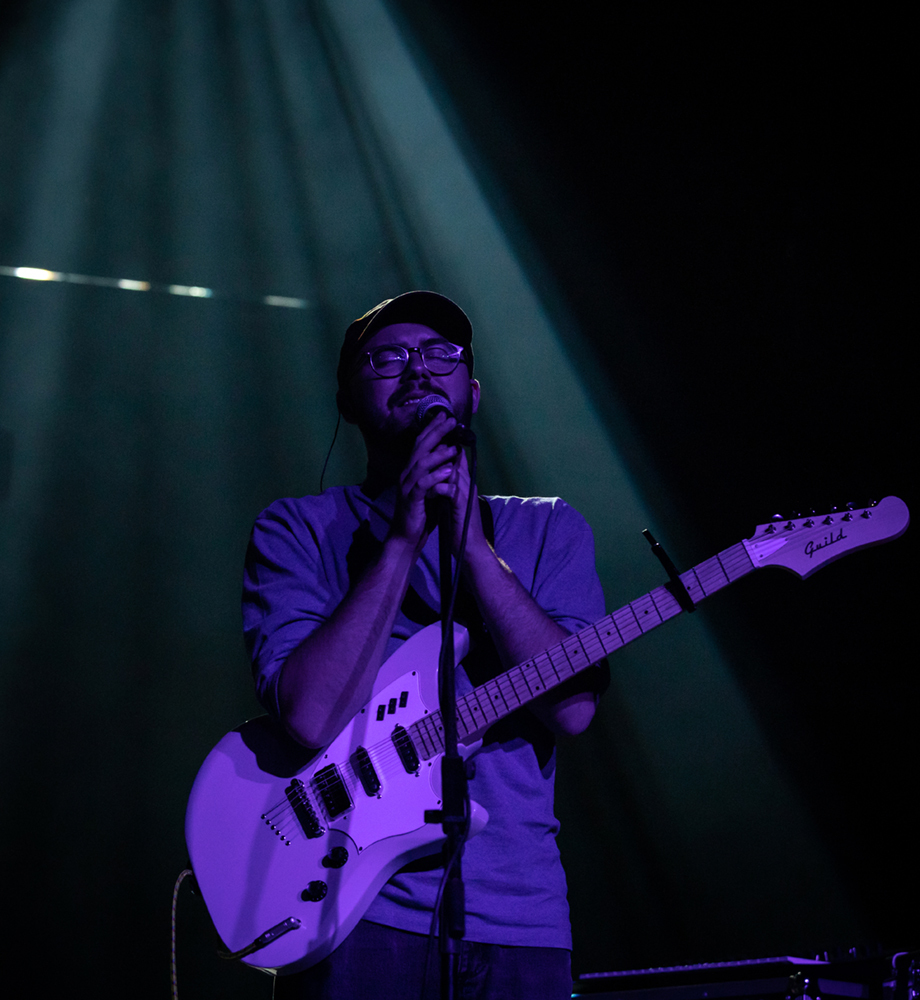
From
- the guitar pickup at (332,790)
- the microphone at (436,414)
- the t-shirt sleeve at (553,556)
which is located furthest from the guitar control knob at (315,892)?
the microphone at (436,414)

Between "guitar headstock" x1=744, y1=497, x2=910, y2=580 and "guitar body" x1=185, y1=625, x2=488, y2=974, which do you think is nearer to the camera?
"guitar body" x1=185, y1=625, x2=488, y2=974

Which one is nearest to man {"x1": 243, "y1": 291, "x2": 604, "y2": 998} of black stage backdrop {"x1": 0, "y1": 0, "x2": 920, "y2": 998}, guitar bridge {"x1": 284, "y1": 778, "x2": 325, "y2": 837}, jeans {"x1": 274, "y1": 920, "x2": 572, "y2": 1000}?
jeans {"x1": 274, "y1": 920, "x2": 572, "y2": 1000}

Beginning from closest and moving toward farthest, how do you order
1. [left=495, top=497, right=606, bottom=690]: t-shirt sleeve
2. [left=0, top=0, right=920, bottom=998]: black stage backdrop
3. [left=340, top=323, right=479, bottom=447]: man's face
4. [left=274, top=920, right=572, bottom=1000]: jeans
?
[left=274, top=920, right=572, bottom=1000]: jeans
[left=495, top=497, right=606, bottom=690]: t-shirt sleeve
[left=340, top=323, right=479, bottom=447]: man's face
[left=0, top=0, right=920, bottom=998]: black stage backdrop

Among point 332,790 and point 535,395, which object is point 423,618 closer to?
point 332,790

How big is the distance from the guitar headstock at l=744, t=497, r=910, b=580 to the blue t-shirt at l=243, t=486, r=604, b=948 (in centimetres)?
39

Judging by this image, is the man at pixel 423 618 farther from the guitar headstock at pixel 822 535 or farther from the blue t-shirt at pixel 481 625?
the guitar headstock at pixel 822 535

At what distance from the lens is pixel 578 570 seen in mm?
2039

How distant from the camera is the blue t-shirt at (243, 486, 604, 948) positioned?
5.28ft

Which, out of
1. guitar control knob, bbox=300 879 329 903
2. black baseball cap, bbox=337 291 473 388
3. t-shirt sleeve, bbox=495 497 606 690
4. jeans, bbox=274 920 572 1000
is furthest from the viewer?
black baseball cap, bbox=337 291 473 388

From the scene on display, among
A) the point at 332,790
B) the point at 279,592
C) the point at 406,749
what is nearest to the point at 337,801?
the point at 332,790

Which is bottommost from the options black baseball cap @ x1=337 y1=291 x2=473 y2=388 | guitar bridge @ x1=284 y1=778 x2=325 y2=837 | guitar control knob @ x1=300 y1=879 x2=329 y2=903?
guitar control knob @ x1=300 y1=879 x2=329 y2=903

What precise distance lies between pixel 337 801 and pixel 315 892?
0.17m

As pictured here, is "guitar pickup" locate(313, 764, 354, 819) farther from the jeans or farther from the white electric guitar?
the jeans

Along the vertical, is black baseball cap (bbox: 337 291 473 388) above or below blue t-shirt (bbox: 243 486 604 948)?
above
